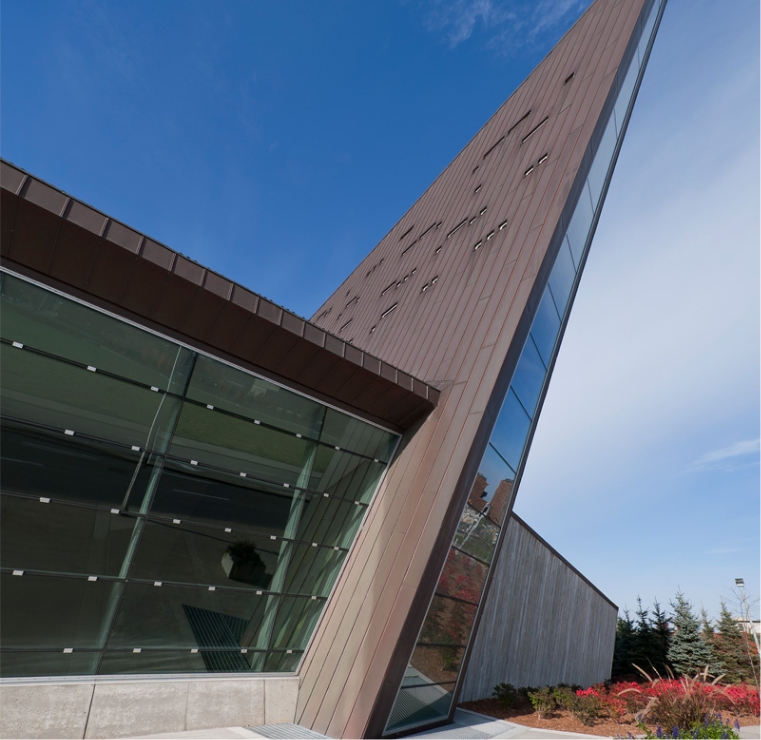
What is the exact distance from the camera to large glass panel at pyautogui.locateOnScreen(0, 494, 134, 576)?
6.67m

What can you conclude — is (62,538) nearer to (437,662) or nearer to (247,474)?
(247,474)

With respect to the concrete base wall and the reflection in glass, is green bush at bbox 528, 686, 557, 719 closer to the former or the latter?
the concrete base wall

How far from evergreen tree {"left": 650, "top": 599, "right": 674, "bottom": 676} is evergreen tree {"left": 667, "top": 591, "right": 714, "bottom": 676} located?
104 centimetres

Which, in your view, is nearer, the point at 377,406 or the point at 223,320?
the point at 223,320

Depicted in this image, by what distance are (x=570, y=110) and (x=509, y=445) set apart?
8.80 metres

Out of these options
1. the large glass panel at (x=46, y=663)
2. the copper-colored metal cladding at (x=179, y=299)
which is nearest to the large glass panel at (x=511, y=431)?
Result: the copper-colored metal cladding at (x=179, y=299)

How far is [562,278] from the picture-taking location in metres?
11.7

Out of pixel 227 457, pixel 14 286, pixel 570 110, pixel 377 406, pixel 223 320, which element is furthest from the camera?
pixel 570 110

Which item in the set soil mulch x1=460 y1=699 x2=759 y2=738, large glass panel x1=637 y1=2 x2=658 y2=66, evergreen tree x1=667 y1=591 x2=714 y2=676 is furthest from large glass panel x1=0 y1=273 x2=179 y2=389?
evergreen tree x1=667 y1=591 x2=714 y2=676

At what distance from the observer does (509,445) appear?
34.2 feet

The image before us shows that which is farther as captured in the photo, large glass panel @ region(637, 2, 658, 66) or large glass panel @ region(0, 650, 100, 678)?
large glass panel @ region(637, 2, 658, 66)

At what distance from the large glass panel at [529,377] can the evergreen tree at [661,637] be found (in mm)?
26558

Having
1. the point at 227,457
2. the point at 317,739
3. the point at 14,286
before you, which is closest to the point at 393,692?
the point at 317,739

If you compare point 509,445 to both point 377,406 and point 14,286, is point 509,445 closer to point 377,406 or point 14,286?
point 377,406
